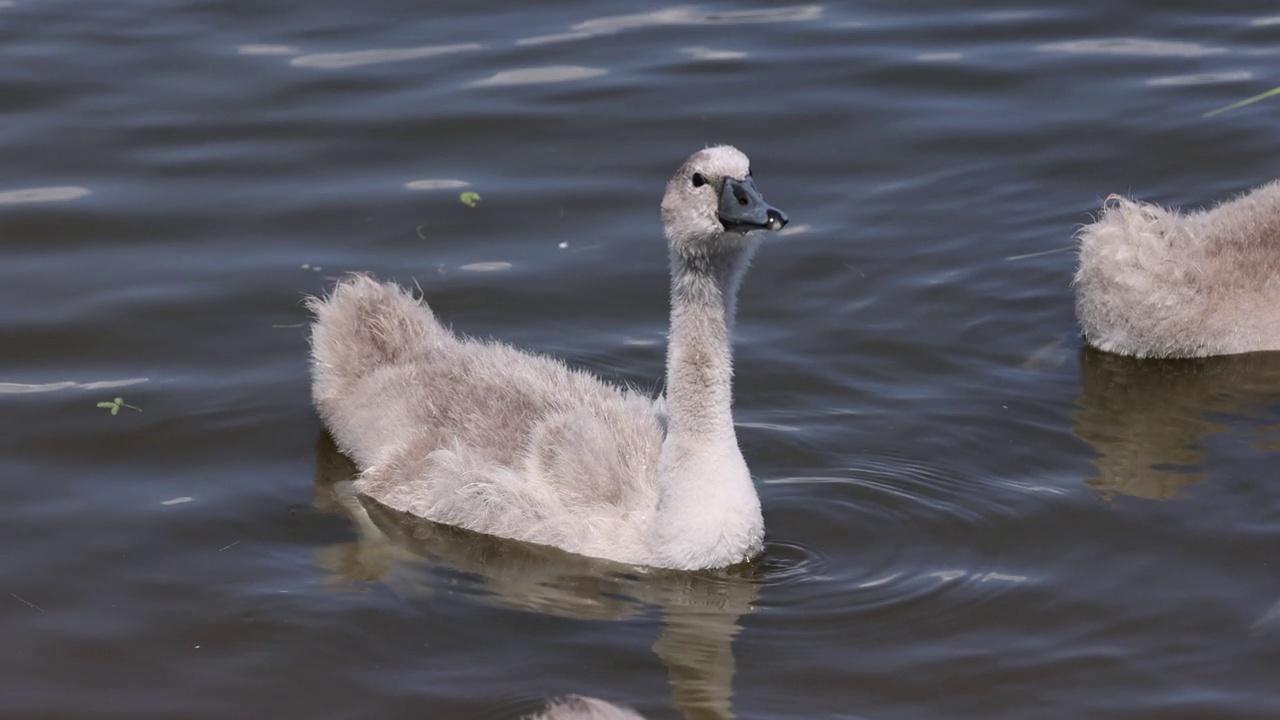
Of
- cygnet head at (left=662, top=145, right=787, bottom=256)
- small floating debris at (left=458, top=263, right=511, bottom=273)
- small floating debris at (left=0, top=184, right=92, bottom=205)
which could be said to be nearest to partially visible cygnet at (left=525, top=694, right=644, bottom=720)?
cygnet head at (left=662, top=145, right=787, bottom=256)

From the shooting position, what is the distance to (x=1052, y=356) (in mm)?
9031

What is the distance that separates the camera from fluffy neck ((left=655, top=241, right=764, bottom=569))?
699 cm

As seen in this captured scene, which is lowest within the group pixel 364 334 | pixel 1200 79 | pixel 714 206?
pixel 364 334

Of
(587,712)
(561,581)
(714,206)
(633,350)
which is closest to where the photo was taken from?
(587,712)

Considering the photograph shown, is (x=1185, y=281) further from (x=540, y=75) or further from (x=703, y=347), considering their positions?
(x=540, y=75)

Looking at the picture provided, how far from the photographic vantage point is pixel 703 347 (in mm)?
7094

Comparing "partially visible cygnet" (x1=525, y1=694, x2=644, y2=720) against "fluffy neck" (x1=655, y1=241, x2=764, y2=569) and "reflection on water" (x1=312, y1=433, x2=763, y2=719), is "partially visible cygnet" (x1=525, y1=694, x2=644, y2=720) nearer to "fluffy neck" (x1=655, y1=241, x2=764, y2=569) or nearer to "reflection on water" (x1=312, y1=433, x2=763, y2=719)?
"reflection on water" (x1=312, y1=433, x2=763, y2=719)

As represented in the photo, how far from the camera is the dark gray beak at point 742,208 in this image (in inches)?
258

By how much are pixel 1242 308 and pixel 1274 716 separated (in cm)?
315

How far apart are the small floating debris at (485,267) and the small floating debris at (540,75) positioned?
2.69m

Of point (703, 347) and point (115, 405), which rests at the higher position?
point (703, 347)

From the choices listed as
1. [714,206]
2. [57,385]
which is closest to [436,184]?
[57,385]

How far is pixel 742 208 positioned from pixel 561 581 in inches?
64.6

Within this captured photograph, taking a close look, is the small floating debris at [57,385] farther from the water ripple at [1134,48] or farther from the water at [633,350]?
the water ripple at [1134,48]
